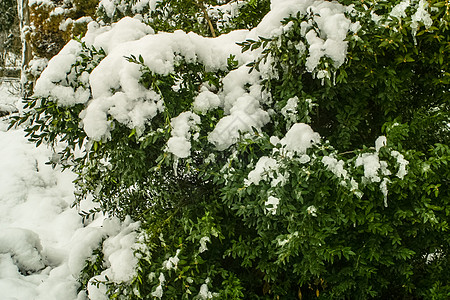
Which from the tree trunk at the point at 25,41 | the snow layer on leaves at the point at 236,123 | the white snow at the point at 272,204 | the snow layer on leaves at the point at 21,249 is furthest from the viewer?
the tree trunk at the point at 25,41

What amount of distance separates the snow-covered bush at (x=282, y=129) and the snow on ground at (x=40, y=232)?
1.61ft

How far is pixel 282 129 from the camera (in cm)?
238

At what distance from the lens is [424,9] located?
1882mm

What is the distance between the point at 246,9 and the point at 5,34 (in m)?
17.1

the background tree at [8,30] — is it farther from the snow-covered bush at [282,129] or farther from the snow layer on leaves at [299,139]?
the snow layer on leaves at [299,139]

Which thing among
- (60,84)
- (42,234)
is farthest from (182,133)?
(42,234)

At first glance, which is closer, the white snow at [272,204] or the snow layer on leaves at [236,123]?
the white snow at [272,204]

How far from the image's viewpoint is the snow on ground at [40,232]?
3139mm

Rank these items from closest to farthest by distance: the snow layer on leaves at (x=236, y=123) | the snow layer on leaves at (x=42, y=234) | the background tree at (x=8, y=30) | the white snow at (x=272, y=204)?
1. the white snow at (x=272, y=204)
2. the snow layer on leaves at (x=236, y=123)
3. the snow layer on leaves at (x=42, y=234)
4. the background tree at (x=8, y=30)

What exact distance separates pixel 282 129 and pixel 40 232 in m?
4.84

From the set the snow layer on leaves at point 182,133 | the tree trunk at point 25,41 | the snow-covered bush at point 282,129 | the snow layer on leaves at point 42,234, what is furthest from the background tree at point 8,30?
the snow layer on leaves at point 182,133

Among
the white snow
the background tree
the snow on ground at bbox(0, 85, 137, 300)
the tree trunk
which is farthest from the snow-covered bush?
the background tree

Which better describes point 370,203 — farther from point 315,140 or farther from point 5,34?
point 5,34

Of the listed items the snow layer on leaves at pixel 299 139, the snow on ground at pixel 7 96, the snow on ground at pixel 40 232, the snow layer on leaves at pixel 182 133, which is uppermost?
the snow layer on leaves at pixel 182 133
